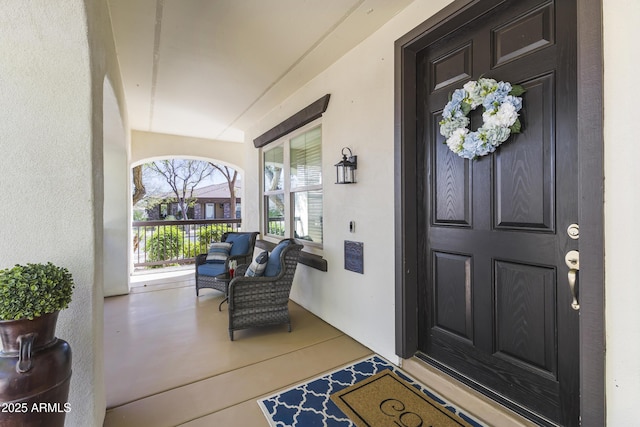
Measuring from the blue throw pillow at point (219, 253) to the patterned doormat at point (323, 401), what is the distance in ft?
8.36

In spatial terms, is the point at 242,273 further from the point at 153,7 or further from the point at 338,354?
the point at 153,7

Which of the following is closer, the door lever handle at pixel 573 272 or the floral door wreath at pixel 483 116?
the door lever handle at pixel 573 272

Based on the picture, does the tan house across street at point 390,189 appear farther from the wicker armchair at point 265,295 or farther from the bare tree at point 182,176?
the bare tree at point 182,176

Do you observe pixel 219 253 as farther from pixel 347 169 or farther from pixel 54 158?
pixel 54 158

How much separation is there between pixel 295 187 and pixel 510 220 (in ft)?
8.81

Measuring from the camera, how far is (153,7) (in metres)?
2.01

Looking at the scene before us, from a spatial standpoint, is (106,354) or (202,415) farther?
(106,354)

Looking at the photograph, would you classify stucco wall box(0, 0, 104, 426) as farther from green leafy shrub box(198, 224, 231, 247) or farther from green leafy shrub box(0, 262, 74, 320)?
green leafy shrub box(198, 224, 231, 247)

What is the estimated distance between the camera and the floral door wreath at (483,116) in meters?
1.59

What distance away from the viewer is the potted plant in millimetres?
1008

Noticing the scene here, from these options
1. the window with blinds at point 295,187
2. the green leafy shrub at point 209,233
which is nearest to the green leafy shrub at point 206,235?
the green leafy shrub at point 209,233

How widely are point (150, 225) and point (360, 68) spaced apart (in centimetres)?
522
